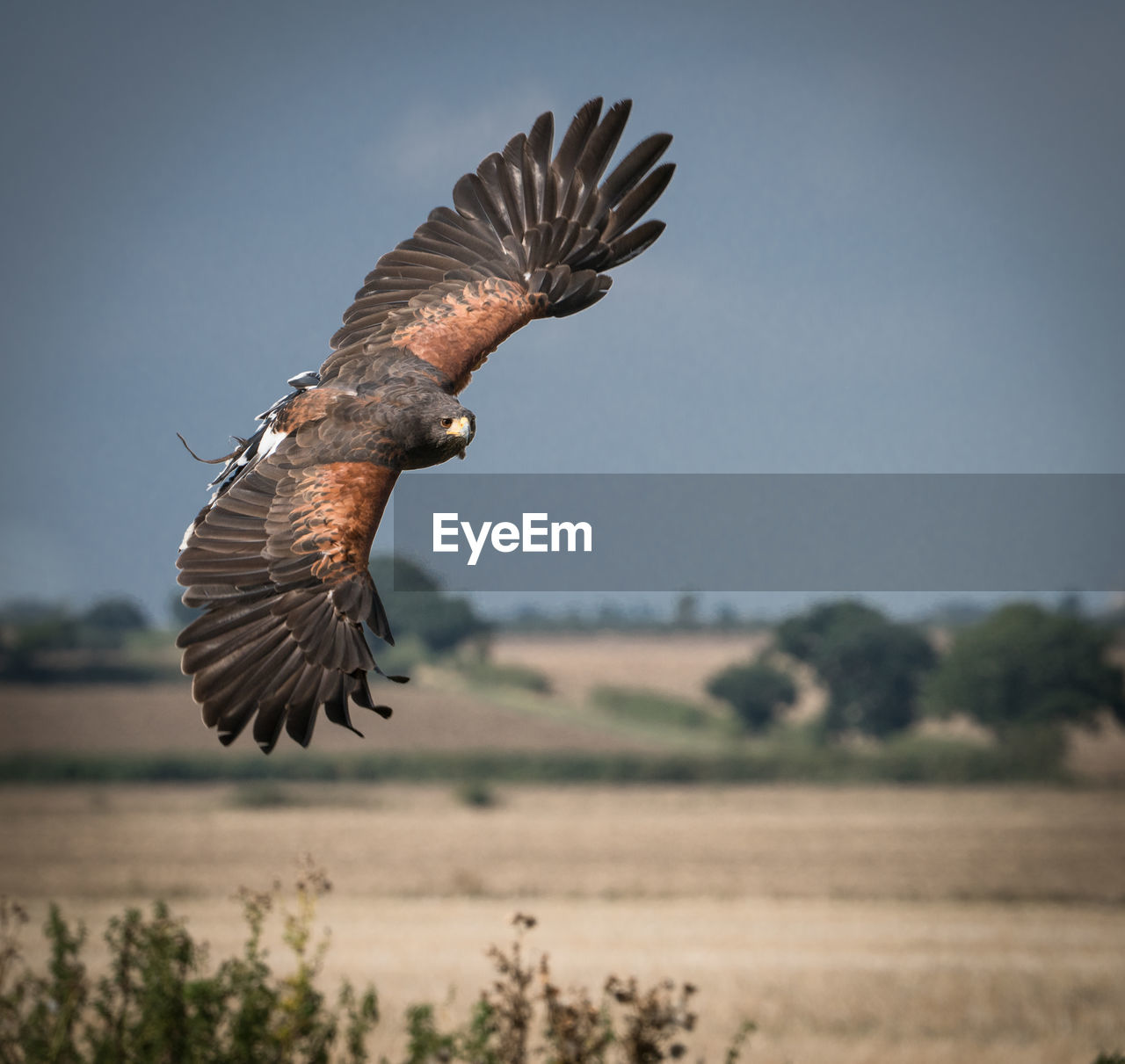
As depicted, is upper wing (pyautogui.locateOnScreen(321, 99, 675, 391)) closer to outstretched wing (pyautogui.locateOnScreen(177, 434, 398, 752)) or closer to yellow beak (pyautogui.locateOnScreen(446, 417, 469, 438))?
outstretched wing (pyautogui.locateOnScreen(177, 434, 398, 752))

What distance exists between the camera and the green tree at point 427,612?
99.1 meters

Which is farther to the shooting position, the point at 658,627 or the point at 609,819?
the point at 658,627

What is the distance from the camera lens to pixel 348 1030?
8320mm

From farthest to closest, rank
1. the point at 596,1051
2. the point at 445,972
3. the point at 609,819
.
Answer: the point at 609,819, the point at 445,972, the point at 596,1051

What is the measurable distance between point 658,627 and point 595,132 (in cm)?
11631

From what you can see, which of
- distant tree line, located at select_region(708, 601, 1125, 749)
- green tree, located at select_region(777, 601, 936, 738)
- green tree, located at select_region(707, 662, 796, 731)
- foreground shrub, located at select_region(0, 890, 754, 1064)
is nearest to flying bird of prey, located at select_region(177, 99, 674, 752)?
foreground shrub, located at select_region(0, 890, 754, 1064)

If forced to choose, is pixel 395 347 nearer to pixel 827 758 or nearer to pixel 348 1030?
pixel 348 1030

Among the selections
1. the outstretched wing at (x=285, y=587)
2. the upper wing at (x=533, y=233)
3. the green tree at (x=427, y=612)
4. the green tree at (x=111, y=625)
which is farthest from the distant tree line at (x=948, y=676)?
the outstretched wing at (x=285, y=587)

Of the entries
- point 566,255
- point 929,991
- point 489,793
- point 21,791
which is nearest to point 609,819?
point 489,793

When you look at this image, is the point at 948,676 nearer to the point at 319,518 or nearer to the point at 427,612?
the point at 427,612

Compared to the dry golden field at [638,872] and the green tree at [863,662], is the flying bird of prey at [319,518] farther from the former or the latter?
the green tree at [863,662]

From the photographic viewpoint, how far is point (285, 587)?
23.7 feet

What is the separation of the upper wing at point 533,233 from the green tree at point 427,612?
284 ft

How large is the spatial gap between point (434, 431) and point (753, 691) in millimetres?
103894
